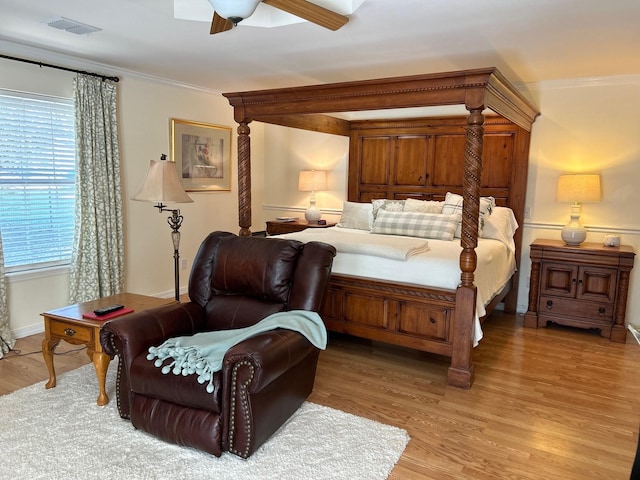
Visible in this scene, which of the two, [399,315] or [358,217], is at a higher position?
[358,217]

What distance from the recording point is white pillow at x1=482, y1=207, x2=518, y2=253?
4.32 meters

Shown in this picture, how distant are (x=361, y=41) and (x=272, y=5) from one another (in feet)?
4.43

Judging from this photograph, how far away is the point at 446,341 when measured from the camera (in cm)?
326

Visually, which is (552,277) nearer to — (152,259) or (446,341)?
(446,341)

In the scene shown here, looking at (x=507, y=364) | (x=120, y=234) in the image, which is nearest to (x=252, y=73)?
(x=120, y=234)

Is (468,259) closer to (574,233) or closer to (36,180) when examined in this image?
(574,233)

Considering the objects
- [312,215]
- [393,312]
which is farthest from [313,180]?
[393,312]

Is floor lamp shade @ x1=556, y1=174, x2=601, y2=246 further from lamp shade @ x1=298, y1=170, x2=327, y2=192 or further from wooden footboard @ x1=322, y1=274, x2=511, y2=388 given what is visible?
lamp shade @ x1=298, y1=170, x2=327, y2=192

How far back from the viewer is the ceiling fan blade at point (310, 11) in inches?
85.5

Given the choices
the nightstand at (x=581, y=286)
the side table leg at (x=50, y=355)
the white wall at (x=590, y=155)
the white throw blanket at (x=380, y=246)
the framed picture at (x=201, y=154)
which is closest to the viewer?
the side table leg at (x=50, y=355)

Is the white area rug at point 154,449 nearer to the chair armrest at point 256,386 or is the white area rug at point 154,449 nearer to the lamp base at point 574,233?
the chair armrest at point 256,386

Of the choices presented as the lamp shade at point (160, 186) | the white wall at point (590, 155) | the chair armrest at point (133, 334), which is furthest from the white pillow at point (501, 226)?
the chair armrest at point (133, 334)

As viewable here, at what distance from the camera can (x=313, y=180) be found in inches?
234

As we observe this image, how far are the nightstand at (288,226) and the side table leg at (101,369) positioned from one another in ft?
10.6
